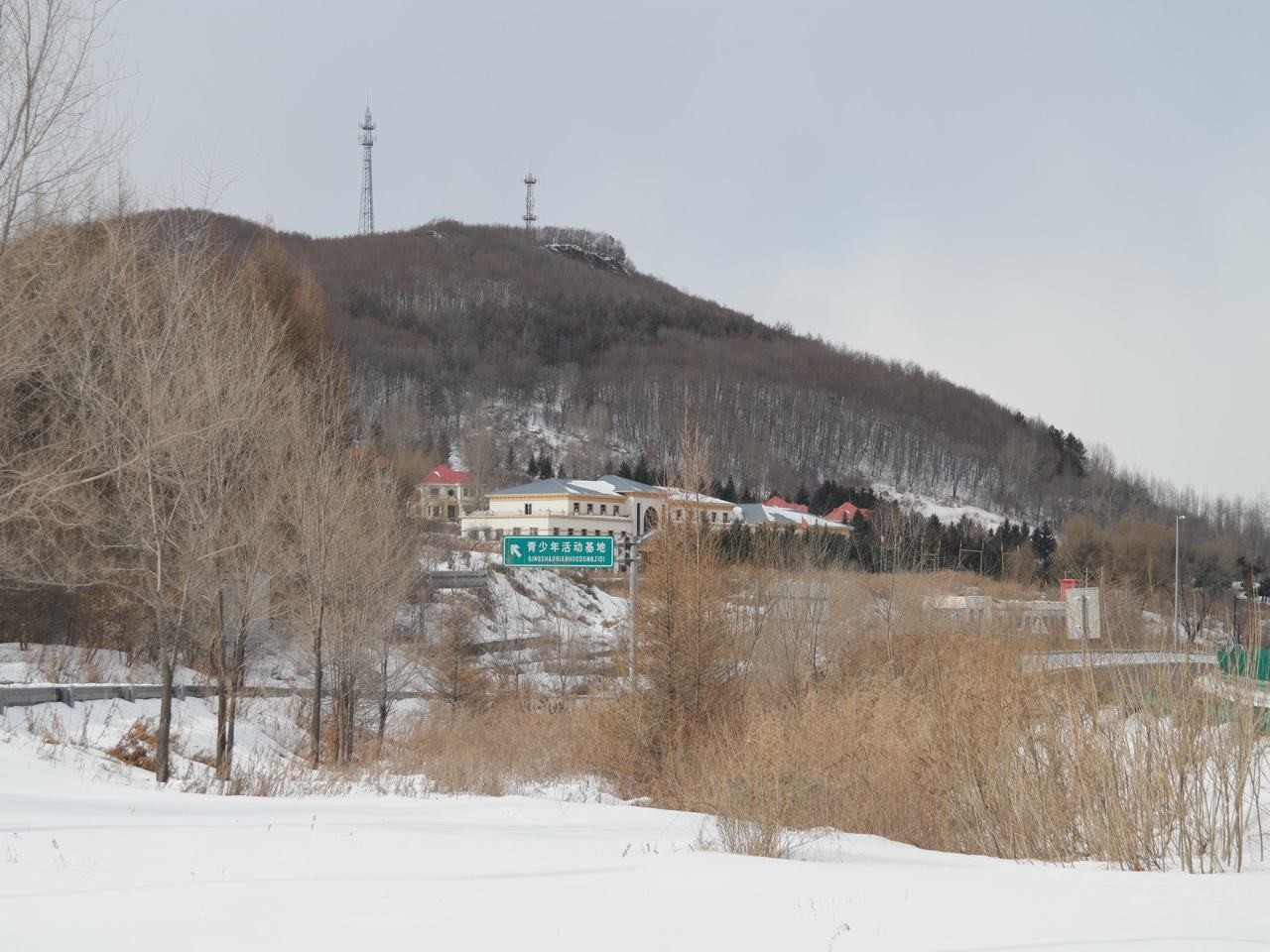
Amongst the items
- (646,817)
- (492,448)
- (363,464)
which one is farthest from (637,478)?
(646,817)

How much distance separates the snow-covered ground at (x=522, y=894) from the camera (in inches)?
251

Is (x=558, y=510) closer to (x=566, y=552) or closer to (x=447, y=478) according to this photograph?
(x=447, y=478)

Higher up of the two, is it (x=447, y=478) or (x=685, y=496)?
(x=447, y=478)

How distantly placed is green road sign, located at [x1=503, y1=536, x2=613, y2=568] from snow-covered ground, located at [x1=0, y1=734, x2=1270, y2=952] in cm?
1096

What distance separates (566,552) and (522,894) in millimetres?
14085

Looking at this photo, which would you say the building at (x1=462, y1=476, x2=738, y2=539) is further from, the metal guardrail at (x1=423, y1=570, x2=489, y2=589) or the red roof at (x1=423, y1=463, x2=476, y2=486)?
the metal guardrail at (x1=423, y1=570, x2=489, y2=589)

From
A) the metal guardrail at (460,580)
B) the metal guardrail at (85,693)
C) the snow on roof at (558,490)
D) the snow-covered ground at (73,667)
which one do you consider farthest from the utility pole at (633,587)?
the snow on roof at (558,490)

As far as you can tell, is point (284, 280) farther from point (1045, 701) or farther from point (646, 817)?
point (1045, 701)

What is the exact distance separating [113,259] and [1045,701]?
55.0ft

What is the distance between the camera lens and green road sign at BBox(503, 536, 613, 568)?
21.3 meters

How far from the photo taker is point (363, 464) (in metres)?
31.6

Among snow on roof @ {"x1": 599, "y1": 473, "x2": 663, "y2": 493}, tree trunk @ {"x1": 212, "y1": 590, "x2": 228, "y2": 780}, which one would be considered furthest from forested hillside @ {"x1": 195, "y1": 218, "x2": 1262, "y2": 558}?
tree trunk @ {"x1": 212, "y1": 590, "x2": 228, "y2": 780}

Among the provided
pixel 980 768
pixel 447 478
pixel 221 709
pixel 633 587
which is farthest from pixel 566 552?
pixel 447 478

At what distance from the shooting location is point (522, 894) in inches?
291
